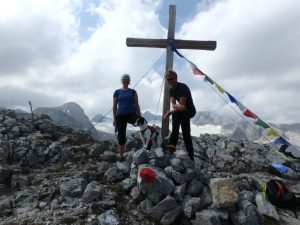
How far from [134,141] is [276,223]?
7476 millimetres

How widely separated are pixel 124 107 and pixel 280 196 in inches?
235

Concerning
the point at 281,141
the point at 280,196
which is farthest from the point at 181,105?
the point at 281,141

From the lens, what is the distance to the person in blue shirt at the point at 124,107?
10273mm

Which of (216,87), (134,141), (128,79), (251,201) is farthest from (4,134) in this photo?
(251,201)

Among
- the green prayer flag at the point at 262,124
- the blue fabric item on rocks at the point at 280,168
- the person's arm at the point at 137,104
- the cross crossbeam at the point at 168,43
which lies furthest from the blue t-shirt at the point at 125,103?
the blue fabric item on rocks at the point at 280,168

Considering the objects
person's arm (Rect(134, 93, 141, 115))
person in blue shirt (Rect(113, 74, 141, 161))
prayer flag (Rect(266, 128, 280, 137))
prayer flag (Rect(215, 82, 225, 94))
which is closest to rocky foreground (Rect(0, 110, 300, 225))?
person in blue shirt (Rect(113, 74, 141, 161))

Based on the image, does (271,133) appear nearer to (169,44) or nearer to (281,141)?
(281,141)

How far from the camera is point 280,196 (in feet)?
30.5

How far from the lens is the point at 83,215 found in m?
7.73

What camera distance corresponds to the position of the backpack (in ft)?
30.5

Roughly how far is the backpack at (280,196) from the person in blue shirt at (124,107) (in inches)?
202

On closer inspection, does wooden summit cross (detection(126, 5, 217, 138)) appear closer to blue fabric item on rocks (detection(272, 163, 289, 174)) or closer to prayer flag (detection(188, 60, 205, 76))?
prayer flag (detection(188, 60, 205, 76))

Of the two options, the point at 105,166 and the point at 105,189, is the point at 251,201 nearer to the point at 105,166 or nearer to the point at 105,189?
the point at 105,189

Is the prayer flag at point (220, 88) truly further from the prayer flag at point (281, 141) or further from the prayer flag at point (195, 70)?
the prayer flag at point (281, 141)
